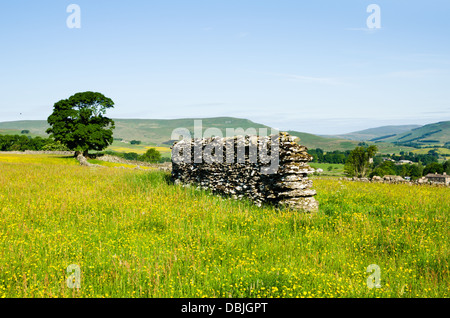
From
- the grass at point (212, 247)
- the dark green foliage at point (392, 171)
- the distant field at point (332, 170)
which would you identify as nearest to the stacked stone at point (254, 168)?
the grass at point (212, 247)

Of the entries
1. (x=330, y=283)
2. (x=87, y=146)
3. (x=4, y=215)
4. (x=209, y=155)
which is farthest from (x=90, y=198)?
(x=87, y=146)

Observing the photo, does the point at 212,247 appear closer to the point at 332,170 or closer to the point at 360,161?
the point at 360,161

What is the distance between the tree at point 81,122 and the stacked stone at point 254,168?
44.5m

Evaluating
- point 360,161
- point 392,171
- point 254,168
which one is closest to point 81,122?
point 254,168

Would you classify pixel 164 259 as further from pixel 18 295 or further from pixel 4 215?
pixel 4 215

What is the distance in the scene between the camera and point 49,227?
845 centimetres

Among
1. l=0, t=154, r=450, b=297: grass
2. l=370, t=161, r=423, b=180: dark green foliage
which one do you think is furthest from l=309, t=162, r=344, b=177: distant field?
l=0, t=154, r=450, b=297: grass

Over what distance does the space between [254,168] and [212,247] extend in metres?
5.57

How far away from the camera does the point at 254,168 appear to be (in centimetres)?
1200

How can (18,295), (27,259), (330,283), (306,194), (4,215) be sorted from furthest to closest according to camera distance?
(306,194) → (4,215) → (27,259) → (330,283) → (18,295)

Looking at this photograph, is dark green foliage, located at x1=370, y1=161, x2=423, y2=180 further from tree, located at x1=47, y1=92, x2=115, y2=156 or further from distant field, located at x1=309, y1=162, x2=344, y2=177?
tree, located at x1=47, y1=92, x2=115, y2=156

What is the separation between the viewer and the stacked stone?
35.7ft

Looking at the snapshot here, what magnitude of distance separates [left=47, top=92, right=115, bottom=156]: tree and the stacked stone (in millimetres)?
44476

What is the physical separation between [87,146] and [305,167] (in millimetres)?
51231
